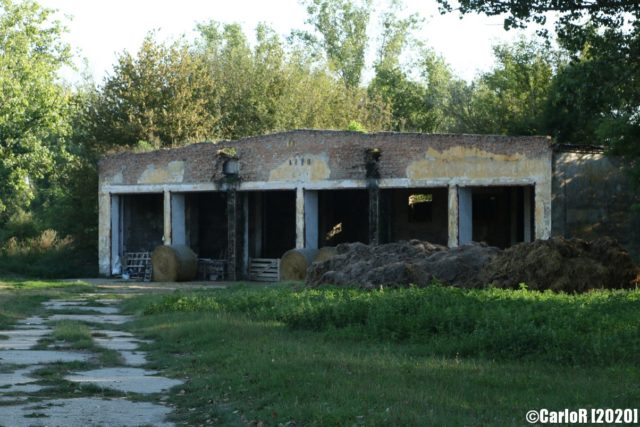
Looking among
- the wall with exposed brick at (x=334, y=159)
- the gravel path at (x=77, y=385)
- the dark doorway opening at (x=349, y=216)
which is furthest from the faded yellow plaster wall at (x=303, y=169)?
the gravel path at (x=77, y=385)

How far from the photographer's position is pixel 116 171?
38344mm

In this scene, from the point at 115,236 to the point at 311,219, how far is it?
961cm

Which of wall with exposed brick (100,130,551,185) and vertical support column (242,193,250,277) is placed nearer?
wall with exposed brick (100,130,551,185)

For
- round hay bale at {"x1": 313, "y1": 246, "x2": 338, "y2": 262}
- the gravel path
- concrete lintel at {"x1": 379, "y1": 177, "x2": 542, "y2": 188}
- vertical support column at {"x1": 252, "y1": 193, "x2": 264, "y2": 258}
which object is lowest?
the gravel path

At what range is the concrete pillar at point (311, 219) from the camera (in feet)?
108

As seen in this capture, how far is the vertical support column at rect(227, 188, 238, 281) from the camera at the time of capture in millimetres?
34781

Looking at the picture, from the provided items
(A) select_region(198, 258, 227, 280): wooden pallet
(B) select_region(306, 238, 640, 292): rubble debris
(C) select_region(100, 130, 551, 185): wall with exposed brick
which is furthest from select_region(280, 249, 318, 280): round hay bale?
(B) select_region(306, 238, 640, 292): rubble debris

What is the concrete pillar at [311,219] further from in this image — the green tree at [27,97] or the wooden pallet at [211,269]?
the green tree at [27,97]

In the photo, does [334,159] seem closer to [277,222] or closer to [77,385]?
[277,222]

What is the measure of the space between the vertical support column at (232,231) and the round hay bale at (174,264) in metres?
1.35

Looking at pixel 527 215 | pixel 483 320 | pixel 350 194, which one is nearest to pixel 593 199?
pixel 527 215

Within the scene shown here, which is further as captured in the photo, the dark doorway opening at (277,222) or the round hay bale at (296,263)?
the dark doorway opening at (277,222)

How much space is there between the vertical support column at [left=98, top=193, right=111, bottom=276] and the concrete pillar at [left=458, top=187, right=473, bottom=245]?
1537 cm

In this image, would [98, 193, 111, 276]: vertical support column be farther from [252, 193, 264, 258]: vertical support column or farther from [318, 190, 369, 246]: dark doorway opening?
[318, 190, 369, 246]: dark doorway opening
